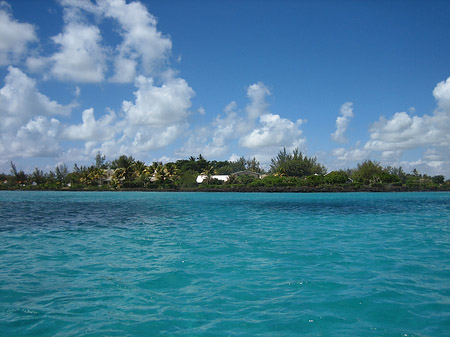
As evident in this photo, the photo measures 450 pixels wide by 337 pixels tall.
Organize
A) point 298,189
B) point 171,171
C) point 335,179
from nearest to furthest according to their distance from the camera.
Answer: point 298,189
point 335,179
point 171,171

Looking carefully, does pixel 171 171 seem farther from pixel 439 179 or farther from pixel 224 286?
pixel 224 286

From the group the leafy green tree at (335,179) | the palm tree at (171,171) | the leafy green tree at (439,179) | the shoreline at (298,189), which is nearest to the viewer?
the shoreline at (298,189)

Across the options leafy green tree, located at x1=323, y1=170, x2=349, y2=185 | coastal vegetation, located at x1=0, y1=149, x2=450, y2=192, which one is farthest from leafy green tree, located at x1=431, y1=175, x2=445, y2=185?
leafy green tree, located at x1=323, y1=170, x2=349, y2=185

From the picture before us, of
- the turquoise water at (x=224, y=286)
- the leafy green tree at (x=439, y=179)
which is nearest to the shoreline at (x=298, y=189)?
the leafy green tree at (x=439, y=179)

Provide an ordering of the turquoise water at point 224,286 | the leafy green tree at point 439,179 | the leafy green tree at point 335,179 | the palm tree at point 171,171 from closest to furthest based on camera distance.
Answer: the turquoise water at point 224,286, the leafy green tree at point 335,179, the palm tree at point 171,171, the leafy green tree at point 439,179

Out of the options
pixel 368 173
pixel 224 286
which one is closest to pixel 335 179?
pixel 368 173

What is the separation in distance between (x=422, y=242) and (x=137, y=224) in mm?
13867

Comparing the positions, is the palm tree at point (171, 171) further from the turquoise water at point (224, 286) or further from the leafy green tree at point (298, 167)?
the turquoise water at point (224, 286)

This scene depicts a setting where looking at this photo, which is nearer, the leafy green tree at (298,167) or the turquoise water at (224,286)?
the turquoise water at (224,286)

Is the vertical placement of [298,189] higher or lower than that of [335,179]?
lower

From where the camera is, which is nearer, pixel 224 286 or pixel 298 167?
pixel 224 286

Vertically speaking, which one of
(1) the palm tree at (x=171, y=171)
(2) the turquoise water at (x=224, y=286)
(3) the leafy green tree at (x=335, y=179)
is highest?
(1) the palm tree at (x=171, y=171)

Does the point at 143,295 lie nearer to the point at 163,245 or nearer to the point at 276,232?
the point at 163,245

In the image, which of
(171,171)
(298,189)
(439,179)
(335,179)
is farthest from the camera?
(439,179)
